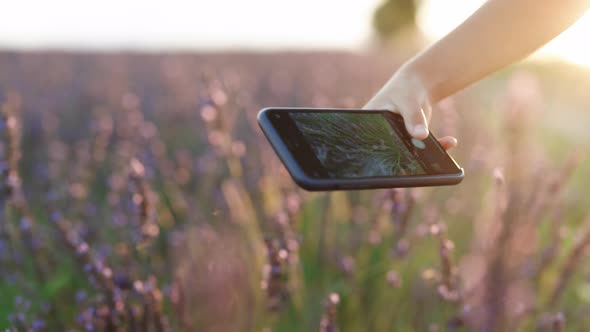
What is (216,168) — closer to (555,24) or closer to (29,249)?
(29,249)

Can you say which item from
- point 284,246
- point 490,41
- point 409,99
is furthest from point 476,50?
point 284,246

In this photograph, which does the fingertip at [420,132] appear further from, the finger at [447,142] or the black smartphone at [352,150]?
the finger at [447,142]

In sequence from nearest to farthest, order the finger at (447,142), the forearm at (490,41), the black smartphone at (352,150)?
Result: 1. the black smartphone at (352,150)
2. the forearm at (490,41)
3. the finger at (447,142)

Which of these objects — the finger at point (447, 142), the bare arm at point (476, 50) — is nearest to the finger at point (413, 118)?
the bare arm at point (476, 50)

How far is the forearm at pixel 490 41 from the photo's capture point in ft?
4.01

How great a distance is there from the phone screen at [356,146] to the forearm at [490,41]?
0.40 ft

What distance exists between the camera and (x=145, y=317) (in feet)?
4.56

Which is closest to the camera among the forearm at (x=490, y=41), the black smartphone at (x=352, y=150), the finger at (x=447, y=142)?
the black smartphone at (x=352, y=150)

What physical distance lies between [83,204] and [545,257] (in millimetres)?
1738

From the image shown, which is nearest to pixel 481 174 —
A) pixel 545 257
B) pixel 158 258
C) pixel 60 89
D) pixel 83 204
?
pixel 545 257

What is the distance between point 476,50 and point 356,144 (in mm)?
320

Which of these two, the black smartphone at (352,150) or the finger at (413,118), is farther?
the finger at (413,118)

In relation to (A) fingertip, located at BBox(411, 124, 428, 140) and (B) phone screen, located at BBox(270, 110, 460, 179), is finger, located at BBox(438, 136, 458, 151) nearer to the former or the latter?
(B) phone screen, located at BBox(270, 110, 460, 179)

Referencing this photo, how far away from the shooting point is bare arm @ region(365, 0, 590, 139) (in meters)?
1.23
